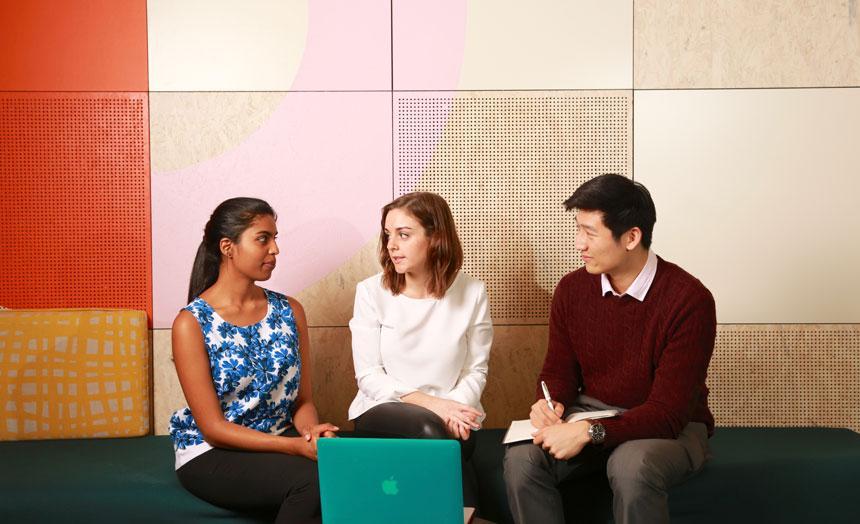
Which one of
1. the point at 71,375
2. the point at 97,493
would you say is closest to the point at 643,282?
the point at 97,493

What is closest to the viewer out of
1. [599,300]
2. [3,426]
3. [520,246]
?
[599,300]

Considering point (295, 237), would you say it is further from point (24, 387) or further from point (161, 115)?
point (24, 387)

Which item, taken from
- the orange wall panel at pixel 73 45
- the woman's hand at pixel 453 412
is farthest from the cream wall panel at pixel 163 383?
the woman's hand at pixel 453 412

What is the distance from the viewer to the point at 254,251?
9.12 feet

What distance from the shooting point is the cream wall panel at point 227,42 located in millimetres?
3625

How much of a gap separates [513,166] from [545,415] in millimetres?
1474

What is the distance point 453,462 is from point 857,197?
2727 millimetres

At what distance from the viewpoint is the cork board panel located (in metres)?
3.65

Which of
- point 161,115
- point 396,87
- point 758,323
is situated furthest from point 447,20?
point 758,323

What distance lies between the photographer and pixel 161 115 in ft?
12.0

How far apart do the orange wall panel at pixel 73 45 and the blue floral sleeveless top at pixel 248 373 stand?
1.52 metres

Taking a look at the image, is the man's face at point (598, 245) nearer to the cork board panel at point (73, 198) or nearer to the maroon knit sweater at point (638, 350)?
the maroon knit sweater at point (638, 350)

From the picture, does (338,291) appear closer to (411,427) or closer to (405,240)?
(405,240)

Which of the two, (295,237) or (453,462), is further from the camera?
(295,237)
